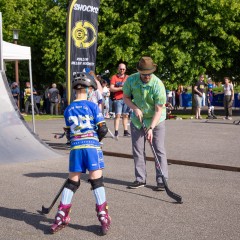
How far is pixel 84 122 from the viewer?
5836 millimetres

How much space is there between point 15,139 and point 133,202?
516 centimetres

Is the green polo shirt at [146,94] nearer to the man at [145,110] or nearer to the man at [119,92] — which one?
the man at [145,110]

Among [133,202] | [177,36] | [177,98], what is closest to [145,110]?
[133,202]

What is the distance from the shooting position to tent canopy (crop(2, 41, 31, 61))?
16047 millimetres

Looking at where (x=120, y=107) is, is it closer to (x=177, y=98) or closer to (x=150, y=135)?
(x=150, y=135)

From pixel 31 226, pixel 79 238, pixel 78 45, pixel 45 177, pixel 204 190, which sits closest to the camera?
pixel 79 238

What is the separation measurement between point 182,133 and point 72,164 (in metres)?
11.4

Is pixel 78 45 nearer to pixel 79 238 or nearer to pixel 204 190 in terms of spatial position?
pixel 204 190

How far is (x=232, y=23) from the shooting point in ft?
99.1

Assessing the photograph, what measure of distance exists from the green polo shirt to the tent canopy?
8572 mm

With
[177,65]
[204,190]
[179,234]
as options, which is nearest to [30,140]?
[204,190]

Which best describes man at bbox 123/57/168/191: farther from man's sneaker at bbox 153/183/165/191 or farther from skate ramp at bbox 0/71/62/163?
skate ramp at bbox 0/71/62/163

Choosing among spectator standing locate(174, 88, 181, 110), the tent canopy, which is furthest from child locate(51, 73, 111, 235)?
Answer: spectator standing locate(174, 88, 181, 110)

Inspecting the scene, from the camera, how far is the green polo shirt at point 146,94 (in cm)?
782
